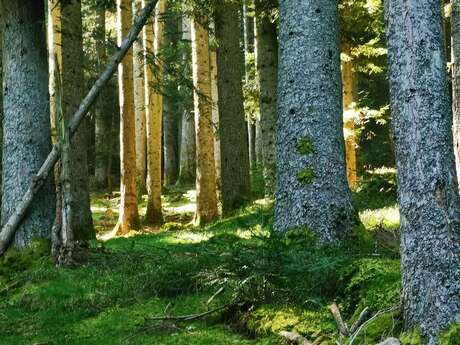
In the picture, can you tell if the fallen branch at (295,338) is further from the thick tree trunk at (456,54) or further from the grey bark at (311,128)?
the thick tree trunk at (456,54)

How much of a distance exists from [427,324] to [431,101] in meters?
1.42

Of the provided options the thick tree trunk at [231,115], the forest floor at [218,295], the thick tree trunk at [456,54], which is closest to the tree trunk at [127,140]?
the thick tree trunk at [231,115]

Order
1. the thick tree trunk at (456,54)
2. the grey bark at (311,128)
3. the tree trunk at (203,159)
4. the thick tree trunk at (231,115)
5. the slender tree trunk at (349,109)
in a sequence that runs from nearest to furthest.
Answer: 1. the grey bark at (311,128)
2. the thick tree trunk at (456,54)
3. the thick tree trunk at (231,115)
4. the tree trunk at (203,159)
5. the slender tree trunk at (349,109)

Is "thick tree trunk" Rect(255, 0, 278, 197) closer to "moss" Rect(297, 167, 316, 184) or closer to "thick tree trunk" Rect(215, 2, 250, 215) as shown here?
"thick tree trunk" Rect(215, 2, 250, 215)

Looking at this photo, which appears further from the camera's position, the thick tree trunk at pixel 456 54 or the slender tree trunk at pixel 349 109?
the slender tree trunk at pixel 349 109

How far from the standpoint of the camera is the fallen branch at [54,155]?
30.3 ft

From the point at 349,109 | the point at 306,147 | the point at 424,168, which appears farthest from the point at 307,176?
the point at 349,109

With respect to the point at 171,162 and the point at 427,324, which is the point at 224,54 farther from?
the point at 171,162

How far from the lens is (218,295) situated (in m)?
6.21

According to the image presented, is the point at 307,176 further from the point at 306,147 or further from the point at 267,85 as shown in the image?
the point at 267,85

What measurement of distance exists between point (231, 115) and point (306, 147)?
7.58m

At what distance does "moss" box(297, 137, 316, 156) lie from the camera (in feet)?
24.2

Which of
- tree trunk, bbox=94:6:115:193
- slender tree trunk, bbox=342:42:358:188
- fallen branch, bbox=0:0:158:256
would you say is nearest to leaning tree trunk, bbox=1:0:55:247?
fallen branch, bbox=0:0:158:256

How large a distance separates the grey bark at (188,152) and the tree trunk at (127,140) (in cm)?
1151
